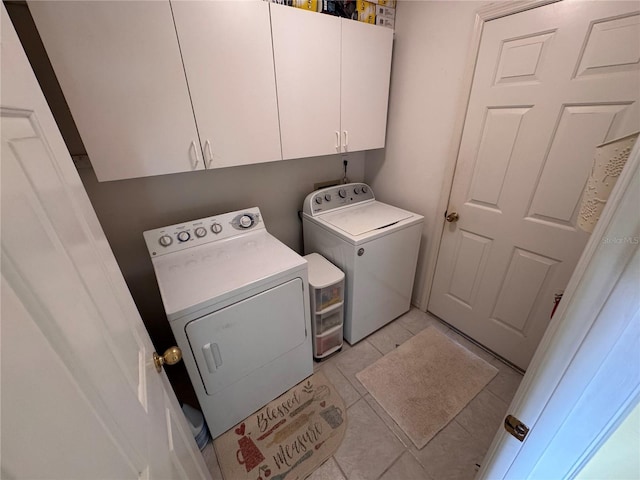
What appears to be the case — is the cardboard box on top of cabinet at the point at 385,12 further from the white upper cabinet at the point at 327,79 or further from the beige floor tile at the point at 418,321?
the beige floor tile at the point at 418,321

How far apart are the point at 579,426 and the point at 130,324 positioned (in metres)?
1.03

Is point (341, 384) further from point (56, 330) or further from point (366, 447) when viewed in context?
point (56, 330)

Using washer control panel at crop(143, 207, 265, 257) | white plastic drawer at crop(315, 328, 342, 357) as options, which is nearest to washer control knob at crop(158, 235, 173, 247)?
washer control panel at crop(143, 207, 265, 257)

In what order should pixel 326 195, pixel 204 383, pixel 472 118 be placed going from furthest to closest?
1. pixel 326 195
2. pixel 472 118
3. pixel 204 383

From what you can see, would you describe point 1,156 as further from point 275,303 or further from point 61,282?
point 275,303

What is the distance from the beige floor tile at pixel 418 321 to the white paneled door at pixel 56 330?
1.93 metres

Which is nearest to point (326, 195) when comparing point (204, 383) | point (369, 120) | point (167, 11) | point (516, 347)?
point (369, 120)

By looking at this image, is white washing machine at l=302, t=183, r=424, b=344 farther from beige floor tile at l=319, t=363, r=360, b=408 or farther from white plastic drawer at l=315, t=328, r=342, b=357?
beige floor tile at l=319, t=363, r=360, b=408

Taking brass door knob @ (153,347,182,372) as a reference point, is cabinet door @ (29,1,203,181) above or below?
above

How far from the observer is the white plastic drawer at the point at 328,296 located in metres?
1.68

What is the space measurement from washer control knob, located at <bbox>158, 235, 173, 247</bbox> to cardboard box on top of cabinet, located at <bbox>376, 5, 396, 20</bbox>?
78.8 inches

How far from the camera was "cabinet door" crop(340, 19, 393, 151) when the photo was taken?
1.58m

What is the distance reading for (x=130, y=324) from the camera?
66 cm

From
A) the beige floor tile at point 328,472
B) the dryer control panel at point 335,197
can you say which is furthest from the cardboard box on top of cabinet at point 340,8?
the beige floor tile at point 328,472
